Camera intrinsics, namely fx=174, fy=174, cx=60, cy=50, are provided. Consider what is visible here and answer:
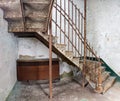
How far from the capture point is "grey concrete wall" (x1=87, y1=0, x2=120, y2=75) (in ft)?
17.9

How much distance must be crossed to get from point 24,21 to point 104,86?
261cm

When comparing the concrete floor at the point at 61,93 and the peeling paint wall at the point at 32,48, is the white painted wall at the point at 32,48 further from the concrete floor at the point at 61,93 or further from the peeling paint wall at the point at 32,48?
the concrete floor at the point at 61,93

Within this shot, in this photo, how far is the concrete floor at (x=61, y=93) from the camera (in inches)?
158

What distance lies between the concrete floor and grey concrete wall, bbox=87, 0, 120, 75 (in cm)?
93

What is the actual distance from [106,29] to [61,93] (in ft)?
8.57

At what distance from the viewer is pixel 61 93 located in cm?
434

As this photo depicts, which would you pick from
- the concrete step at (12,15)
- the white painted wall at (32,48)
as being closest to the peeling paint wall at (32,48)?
the white painted wall at (32,48)

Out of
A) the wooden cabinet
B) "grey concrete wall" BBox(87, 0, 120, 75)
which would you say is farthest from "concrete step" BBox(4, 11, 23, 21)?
"grey concrete wall" BBox(87, 0, 120, 75)

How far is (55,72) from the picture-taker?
18.6 ft

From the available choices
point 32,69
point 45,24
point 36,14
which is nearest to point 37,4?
point 36,14

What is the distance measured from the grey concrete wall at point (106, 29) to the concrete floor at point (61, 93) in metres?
0.93

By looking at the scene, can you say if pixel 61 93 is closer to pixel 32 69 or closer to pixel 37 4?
pixel 32 69

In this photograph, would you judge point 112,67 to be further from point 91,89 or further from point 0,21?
point 0,21

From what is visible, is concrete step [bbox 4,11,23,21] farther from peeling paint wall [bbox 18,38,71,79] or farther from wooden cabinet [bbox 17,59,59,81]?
wooden cabinet [bbox 17,59,59,81]
